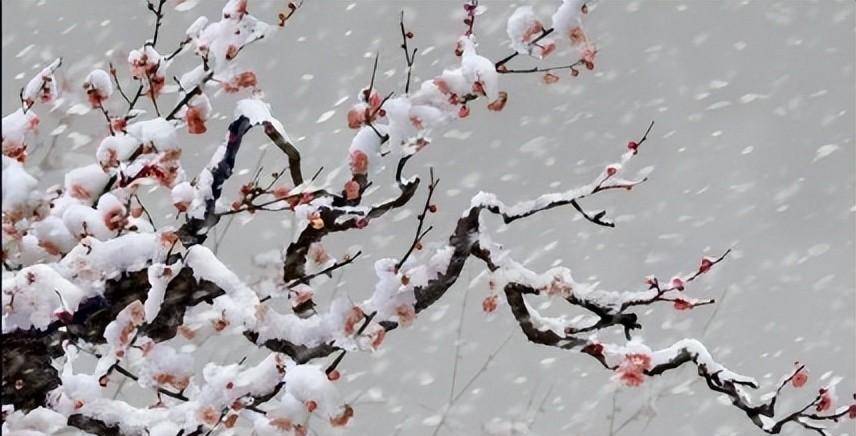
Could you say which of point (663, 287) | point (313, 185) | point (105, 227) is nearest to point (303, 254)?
point (313, 185)

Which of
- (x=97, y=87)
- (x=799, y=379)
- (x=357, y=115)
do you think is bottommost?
(x=799, y=379)

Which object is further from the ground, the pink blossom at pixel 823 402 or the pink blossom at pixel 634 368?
the pink blossom at pixel 634 368

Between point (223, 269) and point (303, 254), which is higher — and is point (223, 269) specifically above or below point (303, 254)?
above

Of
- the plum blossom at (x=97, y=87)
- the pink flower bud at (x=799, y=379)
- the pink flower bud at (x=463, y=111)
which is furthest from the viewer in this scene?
the pink flower bud at (x=799, y=379)

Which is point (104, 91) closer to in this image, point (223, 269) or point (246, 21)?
point (246, 21)

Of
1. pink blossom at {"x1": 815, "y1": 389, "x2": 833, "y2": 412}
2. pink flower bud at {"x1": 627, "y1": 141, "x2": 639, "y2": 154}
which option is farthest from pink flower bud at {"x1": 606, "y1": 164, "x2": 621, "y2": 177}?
pink blossom at {"x1": 815, "y1": 389, "x2": 833, "y2": 412}

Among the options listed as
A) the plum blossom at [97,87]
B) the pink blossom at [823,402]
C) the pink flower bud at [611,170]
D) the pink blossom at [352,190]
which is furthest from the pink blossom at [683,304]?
the plum blossom at [97,87]

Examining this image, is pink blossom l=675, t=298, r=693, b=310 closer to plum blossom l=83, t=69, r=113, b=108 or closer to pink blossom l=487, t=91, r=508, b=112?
pink blossom l=487, t=91, r=508, b=112

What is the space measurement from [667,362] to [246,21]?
1.69 m

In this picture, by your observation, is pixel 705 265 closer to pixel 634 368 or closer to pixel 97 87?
pixel 634 368

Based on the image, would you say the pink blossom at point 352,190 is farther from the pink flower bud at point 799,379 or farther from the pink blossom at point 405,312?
the pink flower bud at point 799,379

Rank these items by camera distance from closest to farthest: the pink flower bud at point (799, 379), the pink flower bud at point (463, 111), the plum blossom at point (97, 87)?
the pink flower bud at point (463, 111) < the plum blossom at point (97, 87) < the pink flower bud at point (799, 379)

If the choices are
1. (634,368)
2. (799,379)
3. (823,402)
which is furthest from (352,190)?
(823,402)

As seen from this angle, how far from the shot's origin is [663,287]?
279cm
